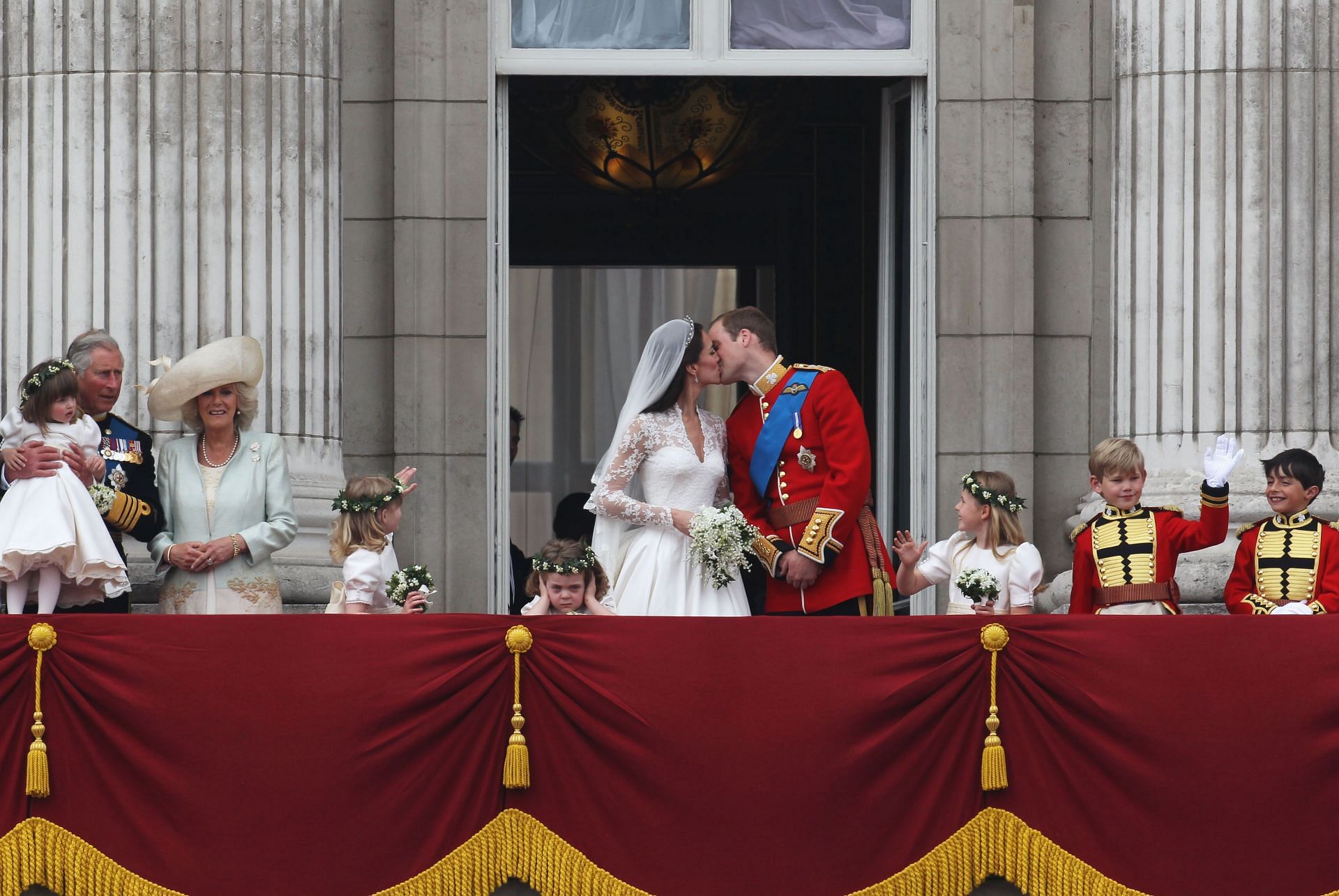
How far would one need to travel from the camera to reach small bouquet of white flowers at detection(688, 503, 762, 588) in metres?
9.45

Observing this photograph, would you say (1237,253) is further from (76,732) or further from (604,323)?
(604,323)

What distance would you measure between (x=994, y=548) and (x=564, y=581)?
1828mm

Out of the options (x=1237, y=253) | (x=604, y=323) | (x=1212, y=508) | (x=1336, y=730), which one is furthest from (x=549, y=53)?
(x=604, y=323)

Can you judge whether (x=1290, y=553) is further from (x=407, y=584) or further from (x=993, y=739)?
(x=407, y=584)

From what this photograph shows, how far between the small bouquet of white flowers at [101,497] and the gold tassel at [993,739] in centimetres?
348

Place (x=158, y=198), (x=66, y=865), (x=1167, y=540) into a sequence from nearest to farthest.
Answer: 1. (x=66, y=865)
2. (x=1167, y=540)
3. (x=158, y=198)

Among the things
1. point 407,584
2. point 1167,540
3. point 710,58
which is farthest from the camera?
point 710,58

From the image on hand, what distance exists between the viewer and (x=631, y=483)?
995 centimetres

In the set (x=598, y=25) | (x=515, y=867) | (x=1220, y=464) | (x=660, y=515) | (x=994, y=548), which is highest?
(x=598, y=25)

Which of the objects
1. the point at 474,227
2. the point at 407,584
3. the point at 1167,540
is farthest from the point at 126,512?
the point at 1167,540

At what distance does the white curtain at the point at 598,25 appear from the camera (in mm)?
11531

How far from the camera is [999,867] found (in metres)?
8.46

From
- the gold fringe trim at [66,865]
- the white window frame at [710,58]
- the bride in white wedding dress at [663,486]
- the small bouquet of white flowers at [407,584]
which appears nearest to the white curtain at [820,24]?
the white window frame at [710,58]

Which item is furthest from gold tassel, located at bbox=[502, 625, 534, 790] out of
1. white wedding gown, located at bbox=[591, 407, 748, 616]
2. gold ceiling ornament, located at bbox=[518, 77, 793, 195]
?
gold ceiling ornament, located at bbox=[518, 77, 793, 195]
